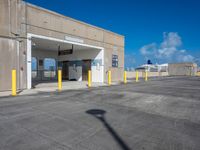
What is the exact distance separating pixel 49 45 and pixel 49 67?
6.65m

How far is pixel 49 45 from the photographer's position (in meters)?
15.4

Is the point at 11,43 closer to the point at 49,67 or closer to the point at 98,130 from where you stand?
the point at 98,130

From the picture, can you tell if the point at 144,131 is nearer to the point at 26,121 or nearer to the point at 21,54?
the point at 26,121

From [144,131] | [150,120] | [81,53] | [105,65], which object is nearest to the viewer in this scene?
[144,131]

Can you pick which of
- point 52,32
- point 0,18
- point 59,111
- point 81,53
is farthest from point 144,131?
point 81,53

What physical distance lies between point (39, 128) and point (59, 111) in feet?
4.94

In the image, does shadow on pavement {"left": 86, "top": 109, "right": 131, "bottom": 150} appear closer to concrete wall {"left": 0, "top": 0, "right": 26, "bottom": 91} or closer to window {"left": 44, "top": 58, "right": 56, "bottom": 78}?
concrete wall {"left": 0, "top": 0, "right": 26, "bottom": 91}

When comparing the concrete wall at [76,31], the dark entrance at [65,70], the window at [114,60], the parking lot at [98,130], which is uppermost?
the concrete wall at [76,31]

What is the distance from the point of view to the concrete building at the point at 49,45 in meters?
9.27

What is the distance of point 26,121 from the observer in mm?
4094

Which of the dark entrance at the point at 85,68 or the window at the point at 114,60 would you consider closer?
the dark entrance at the point at 85,68

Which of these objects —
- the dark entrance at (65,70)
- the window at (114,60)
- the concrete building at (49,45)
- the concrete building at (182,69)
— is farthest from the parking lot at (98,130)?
the concrete building at (182,69)

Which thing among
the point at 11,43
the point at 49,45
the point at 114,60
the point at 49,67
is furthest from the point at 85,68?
the point at 11,43

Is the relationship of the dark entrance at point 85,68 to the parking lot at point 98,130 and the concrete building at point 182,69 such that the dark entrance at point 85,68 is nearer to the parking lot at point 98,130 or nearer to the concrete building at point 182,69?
the parking lot at point 98,130
